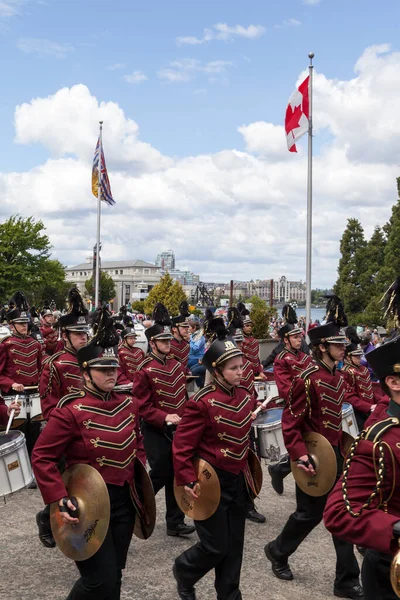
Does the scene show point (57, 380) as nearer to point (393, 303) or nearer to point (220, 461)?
point (220, 461)

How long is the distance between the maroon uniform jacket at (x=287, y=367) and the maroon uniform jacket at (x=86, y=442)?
13.6 ft

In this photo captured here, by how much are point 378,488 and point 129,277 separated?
174 m

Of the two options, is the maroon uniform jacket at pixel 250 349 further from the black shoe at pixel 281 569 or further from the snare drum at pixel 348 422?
the black shoe at pixel 281 569

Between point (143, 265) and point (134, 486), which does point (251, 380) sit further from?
point (143, 265)

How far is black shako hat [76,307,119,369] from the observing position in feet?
15.1

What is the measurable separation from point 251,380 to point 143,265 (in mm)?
180366

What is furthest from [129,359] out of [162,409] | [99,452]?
[99,452]

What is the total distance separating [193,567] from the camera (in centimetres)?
489

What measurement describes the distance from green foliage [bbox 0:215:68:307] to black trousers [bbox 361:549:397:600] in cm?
5367

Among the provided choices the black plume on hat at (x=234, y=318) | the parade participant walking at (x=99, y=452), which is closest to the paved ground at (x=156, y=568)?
the parade participant walking at (x=99, y=452)

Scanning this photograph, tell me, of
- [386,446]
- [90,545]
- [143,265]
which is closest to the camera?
[386,446]

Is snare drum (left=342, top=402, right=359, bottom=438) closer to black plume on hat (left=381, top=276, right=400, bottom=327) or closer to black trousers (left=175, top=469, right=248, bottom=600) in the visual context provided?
black trousers (left=175, top=469, right=248, bottom=600)

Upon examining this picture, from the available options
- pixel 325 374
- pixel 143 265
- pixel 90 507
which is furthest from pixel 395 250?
Answer: pixel 143 265

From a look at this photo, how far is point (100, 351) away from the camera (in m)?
4.69
